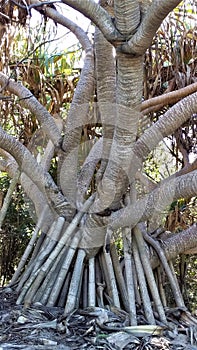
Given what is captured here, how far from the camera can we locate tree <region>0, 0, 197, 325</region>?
2.39 m

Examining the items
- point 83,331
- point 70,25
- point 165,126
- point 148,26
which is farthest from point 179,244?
point 70,25

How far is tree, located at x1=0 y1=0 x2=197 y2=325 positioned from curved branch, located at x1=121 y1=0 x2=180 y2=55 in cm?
8

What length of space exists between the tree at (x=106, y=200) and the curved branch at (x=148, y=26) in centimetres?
8

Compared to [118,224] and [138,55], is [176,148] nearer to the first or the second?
[118,224]

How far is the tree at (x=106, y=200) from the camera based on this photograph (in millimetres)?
2387

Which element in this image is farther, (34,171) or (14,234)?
(14,234)

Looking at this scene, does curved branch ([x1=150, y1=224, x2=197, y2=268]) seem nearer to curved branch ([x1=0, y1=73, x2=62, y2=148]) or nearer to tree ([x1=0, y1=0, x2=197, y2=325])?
tree ([x1=0, y1=0, x2=197, y2=325])

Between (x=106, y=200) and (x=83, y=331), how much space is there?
825 millimetres

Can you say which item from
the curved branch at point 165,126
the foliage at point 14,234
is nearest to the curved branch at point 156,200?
the curved branch at point 165,126

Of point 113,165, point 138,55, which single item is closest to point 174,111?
point 113,165

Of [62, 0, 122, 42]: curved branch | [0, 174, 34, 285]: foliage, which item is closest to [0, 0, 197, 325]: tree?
[62, 0, 122, 42]: curved branch

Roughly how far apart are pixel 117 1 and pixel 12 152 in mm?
1309

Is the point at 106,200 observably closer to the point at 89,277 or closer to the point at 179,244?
the point at 89,277

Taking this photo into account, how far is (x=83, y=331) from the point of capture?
2.27m
